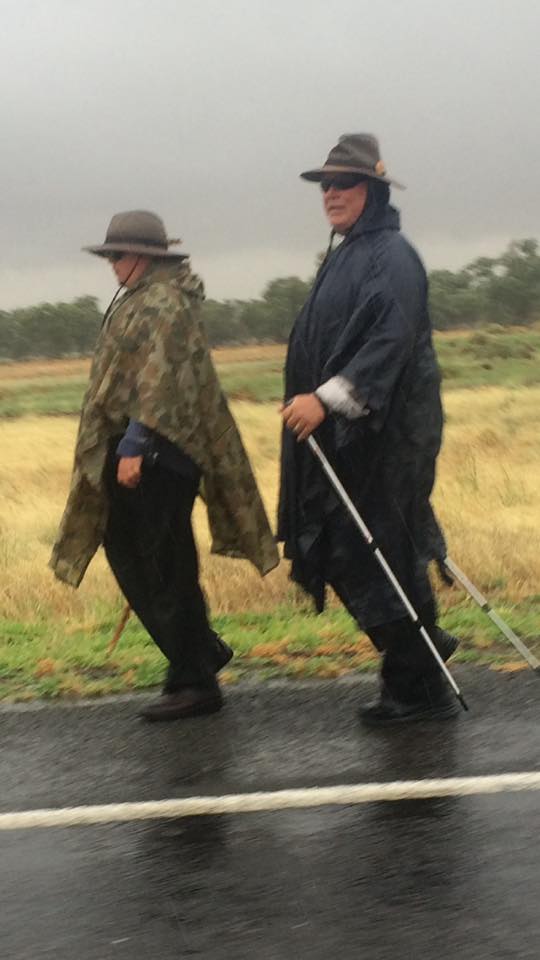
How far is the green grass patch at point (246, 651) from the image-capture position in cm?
568

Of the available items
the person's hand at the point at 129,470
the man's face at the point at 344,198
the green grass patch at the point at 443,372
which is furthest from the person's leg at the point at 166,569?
the green grass patch at the point at 443,372

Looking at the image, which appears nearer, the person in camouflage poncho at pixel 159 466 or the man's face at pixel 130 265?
the person in camouflage poncho at pixel 159 466

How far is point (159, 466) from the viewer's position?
5.09m

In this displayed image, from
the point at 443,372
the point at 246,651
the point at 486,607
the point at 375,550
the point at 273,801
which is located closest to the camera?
the point at 273,801

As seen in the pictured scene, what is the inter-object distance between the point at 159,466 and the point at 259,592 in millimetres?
2929

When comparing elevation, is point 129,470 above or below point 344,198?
below

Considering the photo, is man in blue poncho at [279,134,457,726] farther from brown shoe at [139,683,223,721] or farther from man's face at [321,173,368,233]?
brown shoe at [139,683,223,721]

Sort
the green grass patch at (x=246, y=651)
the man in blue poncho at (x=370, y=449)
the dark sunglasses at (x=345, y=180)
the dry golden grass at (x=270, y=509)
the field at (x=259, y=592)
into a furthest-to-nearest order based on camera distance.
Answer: the dry golden grass at (x=270, y=509)
the field at (x=259, y=592)
the green grass patch at (x=246, y=651)
the dark sunglasses at (x=345, y=180)
the man in blue poncho at (x=370, y=449)

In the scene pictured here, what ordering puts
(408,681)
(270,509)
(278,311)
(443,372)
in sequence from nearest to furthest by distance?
(408,681), (270,509), (278,311), (443,372)

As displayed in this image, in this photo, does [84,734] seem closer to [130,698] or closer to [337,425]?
[130,698]

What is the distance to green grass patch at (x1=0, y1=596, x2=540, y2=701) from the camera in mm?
5680

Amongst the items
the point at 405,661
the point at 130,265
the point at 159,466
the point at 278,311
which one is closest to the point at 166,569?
the point at 159,466

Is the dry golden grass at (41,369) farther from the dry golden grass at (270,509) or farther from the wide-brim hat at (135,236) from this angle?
the wide-brim hat at (135,236)

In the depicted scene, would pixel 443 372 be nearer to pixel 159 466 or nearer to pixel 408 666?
pixel 159 466
